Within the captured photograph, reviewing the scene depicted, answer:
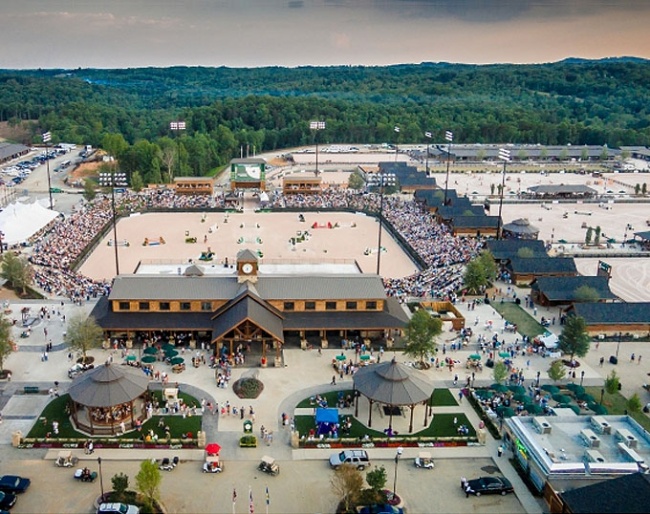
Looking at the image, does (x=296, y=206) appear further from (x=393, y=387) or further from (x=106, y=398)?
(x=106, y=398)

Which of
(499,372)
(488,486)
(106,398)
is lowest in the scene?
(488,486)

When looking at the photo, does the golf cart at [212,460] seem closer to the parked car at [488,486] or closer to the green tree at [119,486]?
the green tree at [119,486]

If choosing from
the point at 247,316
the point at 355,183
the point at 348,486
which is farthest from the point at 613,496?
the point at 355,183

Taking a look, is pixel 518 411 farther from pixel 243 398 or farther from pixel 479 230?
pixel 479 230

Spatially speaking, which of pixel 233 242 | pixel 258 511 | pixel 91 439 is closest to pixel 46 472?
pixel 91 439

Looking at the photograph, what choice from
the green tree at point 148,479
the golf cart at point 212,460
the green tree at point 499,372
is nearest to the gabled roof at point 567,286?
the green tree at point 499,372
